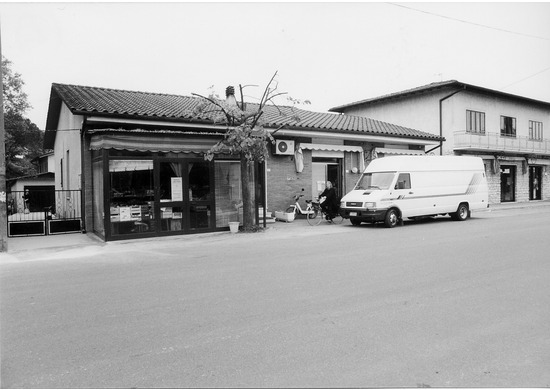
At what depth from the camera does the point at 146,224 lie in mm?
13234

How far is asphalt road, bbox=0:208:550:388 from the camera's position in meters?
3.65

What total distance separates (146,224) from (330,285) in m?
8.04

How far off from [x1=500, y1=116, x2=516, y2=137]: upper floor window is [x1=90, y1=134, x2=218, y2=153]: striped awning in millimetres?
23536

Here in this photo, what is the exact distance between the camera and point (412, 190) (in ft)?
52.0

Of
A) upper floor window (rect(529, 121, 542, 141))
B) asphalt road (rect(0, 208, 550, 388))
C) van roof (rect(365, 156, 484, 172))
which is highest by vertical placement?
upper floor window (rect(529, 121, 542, 141))

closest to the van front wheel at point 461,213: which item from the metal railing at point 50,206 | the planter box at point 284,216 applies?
the planter box at point 284,216

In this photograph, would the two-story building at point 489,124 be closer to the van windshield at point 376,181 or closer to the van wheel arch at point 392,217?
the van windshield at point 376,181

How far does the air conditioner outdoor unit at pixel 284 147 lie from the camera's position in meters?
18.0

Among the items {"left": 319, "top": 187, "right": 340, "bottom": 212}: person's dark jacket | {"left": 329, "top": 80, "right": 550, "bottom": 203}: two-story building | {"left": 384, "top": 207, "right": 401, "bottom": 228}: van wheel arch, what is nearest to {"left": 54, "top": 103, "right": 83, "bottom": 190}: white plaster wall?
{"left": 319, "top": 187, "right": 340, "bottom": 212}: person's dark jacket

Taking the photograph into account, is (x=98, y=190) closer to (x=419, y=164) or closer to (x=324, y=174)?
(x=324, y=174)

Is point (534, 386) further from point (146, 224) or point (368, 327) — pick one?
point (146, 224)

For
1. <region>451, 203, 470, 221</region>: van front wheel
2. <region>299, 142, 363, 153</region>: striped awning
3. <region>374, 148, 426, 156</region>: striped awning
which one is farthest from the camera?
<region>374, 148, 426, 156</region>: striped awning

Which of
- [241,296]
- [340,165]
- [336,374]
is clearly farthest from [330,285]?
[340,165]

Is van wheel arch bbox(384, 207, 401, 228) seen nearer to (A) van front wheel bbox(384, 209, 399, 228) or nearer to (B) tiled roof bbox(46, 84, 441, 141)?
(A) van front wheel bbox(384, 209, 399, 228)
